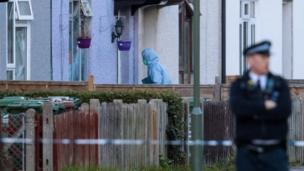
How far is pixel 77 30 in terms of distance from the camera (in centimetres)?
2466

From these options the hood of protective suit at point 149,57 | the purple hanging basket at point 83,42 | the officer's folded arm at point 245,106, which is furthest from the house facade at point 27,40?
the officer's folded arm at point 245,106

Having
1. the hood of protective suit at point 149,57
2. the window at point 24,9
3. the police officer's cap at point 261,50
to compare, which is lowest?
the police officer's cap at point 261,50

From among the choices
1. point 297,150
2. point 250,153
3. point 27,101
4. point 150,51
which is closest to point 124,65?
point 150,51

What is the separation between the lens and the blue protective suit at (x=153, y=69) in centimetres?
2530

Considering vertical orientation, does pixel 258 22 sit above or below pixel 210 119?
above

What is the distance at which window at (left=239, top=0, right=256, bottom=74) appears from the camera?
102ft

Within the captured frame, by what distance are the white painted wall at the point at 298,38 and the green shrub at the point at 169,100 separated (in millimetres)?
15764

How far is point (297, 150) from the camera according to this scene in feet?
67.7

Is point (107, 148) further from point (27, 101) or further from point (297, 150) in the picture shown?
point (297, 150)

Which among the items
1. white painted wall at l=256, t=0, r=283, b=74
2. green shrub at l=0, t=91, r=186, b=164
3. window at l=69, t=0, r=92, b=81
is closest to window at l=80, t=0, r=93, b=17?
window at l=69, t=0, r=92, b=81

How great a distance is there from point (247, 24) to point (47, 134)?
641 inches

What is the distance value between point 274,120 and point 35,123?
705cm

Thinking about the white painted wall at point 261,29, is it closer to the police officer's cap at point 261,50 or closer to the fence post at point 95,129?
the fence post at point 95,129

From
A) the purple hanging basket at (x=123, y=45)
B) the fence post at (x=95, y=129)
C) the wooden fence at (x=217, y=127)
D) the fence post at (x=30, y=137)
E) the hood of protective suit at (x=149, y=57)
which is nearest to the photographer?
the fence post at (x=30, y=137)
